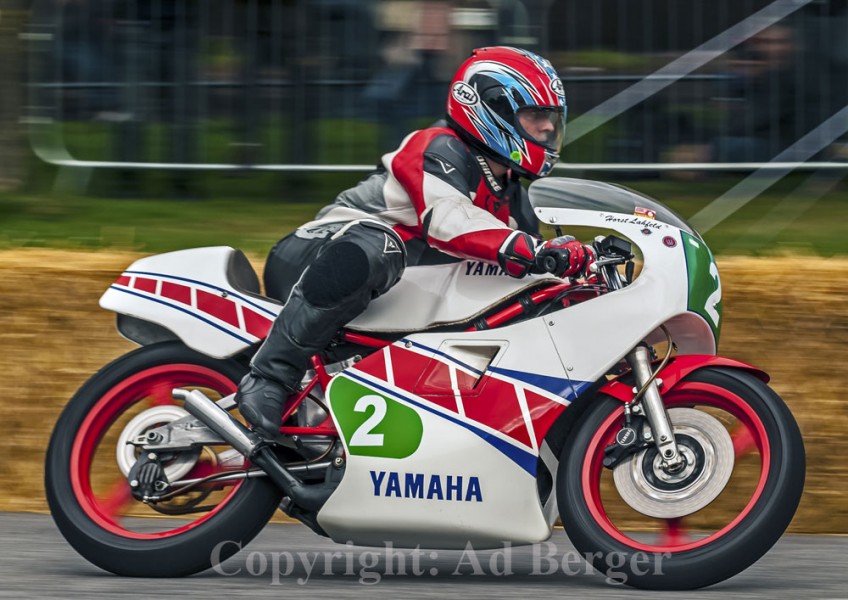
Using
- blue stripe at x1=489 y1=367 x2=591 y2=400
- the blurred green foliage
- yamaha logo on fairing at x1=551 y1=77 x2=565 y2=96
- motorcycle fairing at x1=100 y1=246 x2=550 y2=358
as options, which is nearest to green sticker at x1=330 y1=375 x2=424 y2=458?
motorcycle fairing at x1=100 y1=246 x2=550 y2=358

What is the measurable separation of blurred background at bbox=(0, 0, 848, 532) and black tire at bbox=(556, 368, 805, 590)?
259 cm

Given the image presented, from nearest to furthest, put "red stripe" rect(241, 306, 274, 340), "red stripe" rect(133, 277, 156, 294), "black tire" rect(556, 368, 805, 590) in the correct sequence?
"black tire" rect(556, 368, 805, 590) < "red stripe" rect(241, 306, 274, 340) < "red stripe" rect(133, 277, 156, 294)

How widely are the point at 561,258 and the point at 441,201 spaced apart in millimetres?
454

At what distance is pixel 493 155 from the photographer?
570cm

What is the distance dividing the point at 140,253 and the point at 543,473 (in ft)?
7.30

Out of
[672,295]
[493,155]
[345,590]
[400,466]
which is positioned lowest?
[345,590]

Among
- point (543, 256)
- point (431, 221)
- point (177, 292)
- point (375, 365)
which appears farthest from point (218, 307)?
point (543, 256)

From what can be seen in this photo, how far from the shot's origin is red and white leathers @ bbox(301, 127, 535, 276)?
550 cm

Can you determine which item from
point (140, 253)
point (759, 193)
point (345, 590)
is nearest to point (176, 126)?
point (140, 253)

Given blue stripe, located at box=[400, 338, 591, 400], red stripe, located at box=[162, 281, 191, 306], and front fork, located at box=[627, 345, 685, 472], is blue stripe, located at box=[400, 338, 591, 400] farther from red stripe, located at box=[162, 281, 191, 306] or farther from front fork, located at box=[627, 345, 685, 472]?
red stripe, located at box=[162, 281, 191, 306]

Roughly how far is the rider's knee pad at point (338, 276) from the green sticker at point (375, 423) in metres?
0.29

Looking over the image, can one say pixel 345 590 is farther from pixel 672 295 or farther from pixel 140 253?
pixel 140 253

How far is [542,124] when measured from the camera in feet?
18.8

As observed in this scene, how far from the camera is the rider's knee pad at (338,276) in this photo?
5.50 m
